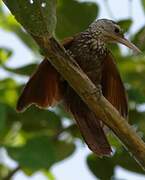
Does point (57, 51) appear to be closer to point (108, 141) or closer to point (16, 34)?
point (108, 141)

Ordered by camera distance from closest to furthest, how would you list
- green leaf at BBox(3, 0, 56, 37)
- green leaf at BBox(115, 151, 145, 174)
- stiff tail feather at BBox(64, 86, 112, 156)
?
green leaf at BBox(3, 0, 56, 37), stiff tail feather at BBox(64, 86, 112, 156), green leaf at BBox(115, 151, 145, 174)

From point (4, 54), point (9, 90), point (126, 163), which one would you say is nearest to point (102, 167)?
point (126, 163)

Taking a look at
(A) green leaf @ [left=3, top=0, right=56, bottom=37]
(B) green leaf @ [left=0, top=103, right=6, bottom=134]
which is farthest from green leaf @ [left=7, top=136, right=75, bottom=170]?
(A) green leaf @ [left=3, top=0, right=56, bottom=37]

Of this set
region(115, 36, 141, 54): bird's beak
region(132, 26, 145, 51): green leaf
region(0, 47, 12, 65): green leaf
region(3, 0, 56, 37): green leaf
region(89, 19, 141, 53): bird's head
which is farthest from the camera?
region(0, 47, 12, 65): green leaf

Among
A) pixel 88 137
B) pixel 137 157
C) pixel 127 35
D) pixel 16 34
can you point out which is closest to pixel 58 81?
pixel 88 137

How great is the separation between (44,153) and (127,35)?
27.7 inches

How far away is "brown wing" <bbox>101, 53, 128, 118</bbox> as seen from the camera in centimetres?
261

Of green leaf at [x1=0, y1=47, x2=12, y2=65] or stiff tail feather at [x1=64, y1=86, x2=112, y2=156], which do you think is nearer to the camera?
stiff tail feather at [x1=64, y1=86, x2=112, y2=156]

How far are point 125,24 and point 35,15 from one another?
1.30 meters

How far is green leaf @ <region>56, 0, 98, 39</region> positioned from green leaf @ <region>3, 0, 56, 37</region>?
1.16 meters

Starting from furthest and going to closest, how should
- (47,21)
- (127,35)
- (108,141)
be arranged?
(127,35) → (108,141) → (47,21)

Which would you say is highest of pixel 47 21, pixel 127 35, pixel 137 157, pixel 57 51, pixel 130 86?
pixel 47 21

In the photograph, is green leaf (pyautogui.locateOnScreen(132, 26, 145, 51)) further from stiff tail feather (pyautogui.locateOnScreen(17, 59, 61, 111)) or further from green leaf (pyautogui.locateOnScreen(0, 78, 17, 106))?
green leaf (pyautogui.locateOnScreen(0, 78, 17, 106))

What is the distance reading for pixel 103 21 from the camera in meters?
3.25
